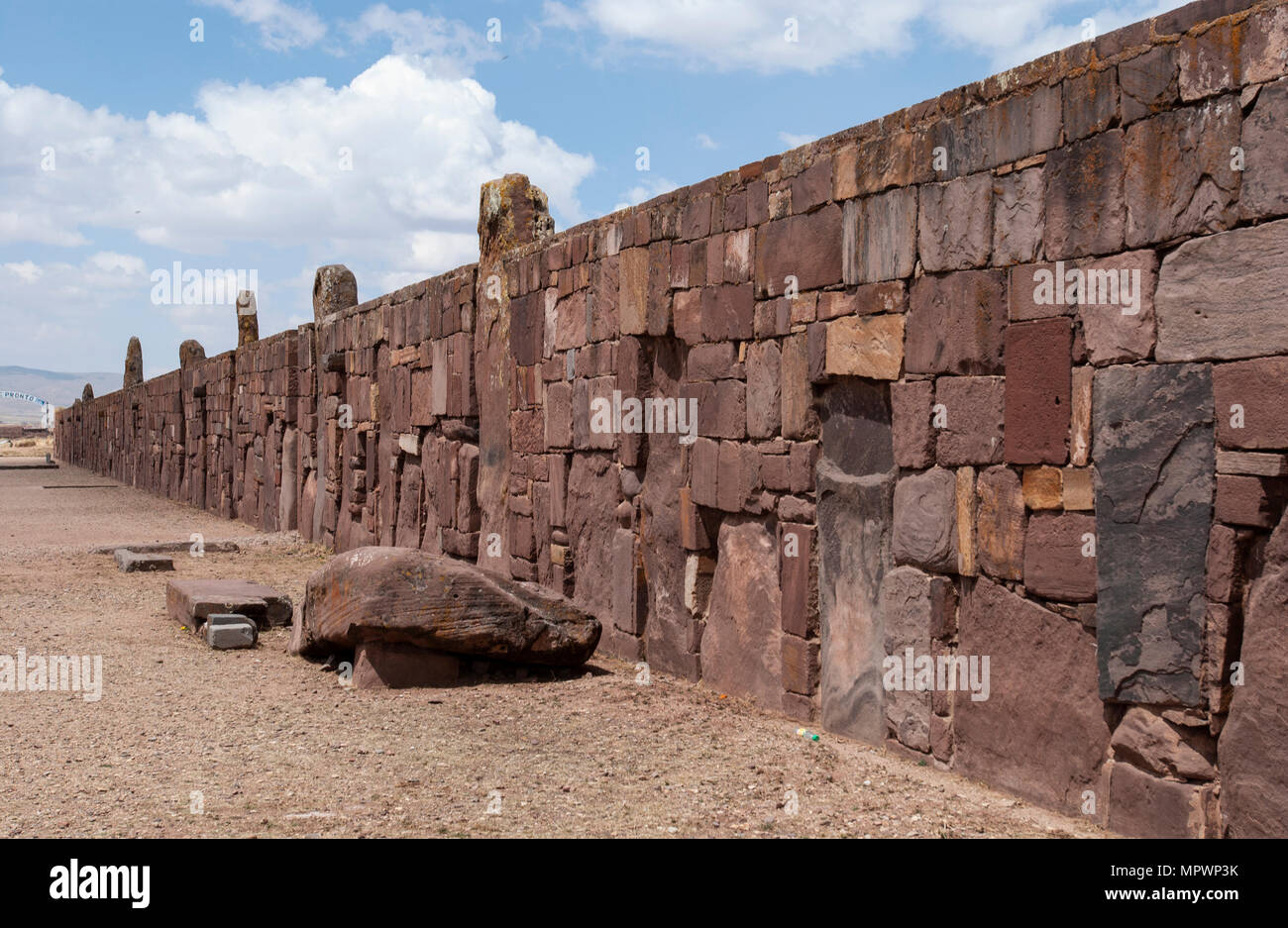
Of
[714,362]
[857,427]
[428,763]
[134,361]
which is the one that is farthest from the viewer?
[134,361]

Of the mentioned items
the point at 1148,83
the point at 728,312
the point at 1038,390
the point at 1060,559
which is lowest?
the point at 1060,559

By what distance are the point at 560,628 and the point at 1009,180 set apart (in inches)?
139

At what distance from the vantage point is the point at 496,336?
929cm

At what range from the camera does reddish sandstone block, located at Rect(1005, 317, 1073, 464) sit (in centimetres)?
430

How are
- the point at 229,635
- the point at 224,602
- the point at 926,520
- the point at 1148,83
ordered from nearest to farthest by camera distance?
1. the point at 1148,83
2. the point at 926,520
3. the point at 229,635
4. the point at 224,602

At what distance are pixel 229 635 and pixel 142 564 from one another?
4.44 metres

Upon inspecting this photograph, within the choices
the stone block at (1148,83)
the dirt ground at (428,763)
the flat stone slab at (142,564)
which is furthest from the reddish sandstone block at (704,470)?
the flat stone slab at (142,564)

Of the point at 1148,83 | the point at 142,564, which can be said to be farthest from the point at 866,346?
the point at 142,564

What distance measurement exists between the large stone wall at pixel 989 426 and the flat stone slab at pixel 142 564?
515 cm

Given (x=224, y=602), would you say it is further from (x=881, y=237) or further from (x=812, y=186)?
(x=881, y=237)

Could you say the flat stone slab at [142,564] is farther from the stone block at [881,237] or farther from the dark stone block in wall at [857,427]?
the stone block at [881,237]

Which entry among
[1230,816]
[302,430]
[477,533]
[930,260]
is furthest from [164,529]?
[1230,816]

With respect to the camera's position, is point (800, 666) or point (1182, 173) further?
point (800, 666)

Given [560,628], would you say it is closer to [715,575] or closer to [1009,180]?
[715,575]
